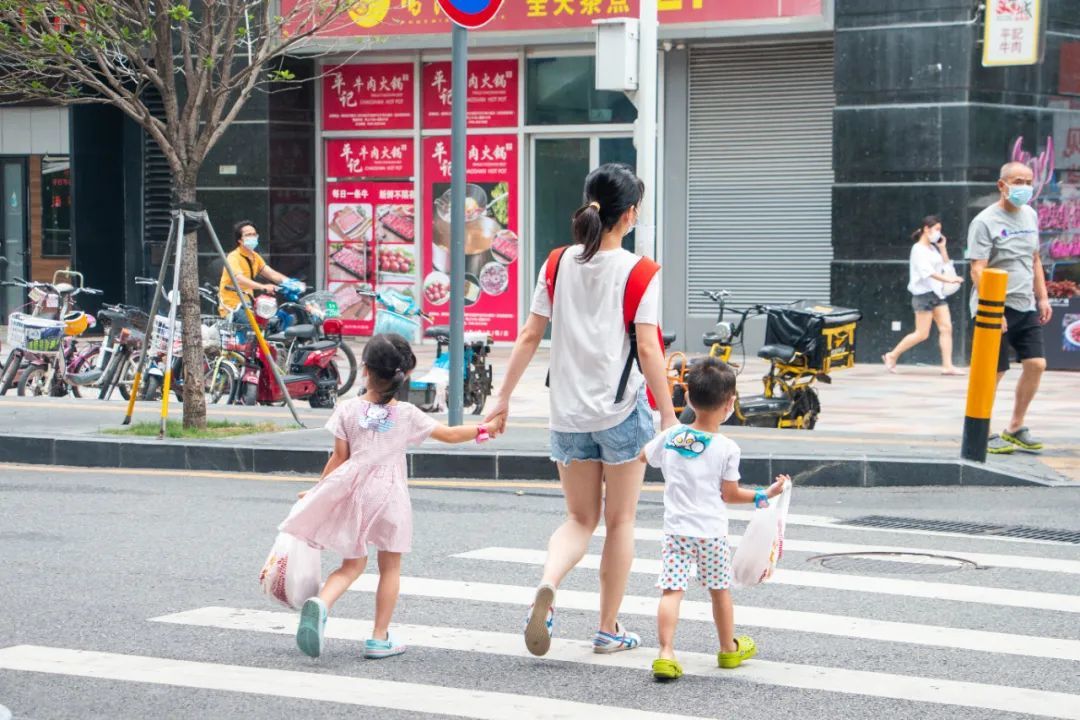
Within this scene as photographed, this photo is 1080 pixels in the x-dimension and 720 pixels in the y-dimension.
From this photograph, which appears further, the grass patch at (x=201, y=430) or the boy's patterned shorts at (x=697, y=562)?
the grass patch at (x=201, y=430)

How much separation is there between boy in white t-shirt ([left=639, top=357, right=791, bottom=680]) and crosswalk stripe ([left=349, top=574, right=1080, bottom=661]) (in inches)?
33.0

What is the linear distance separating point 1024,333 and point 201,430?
5832mm

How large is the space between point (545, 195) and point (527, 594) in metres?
14.9

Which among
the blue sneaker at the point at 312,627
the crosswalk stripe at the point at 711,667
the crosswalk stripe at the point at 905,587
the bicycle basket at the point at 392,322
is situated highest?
the bicycle basket at the point at 392,322

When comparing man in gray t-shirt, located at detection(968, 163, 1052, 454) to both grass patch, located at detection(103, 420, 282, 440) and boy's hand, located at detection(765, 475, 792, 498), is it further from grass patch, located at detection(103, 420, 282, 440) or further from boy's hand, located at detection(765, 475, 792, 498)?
boy's hand, located at detection(765, 475, 792, 498)

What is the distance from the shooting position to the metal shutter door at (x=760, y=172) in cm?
2009

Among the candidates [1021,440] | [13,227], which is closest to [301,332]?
[1021,440]

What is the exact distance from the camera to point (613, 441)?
610 centimetres

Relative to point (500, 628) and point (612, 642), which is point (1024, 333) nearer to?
point (500, 628)

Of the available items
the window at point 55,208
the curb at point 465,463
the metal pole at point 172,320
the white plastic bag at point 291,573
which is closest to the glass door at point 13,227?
the window at point 55,208

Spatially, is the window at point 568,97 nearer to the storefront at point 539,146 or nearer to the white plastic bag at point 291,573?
the storefront at point 539,146

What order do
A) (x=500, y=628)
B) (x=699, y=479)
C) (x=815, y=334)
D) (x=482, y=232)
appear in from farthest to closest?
(x=482, y=232) < (x=815, y=334) < (x=500, y=628) < (x=699, y=479)

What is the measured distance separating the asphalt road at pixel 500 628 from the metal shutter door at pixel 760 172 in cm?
1071

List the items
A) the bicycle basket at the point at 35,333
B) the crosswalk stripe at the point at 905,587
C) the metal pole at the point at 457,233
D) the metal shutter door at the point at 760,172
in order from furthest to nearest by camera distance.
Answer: the metal shutter door at the point at 760,172 < the bicycle basket at the point at 35,333 < the metal pole at the point at 457,233 < the crosswalk stripe at the point at 905,587
